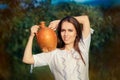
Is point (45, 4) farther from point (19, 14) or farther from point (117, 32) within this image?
point (117, 32)

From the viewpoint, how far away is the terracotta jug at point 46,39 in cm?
282

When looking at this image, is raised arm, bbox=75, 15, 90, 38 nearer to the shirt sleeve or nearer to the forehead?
the forehead

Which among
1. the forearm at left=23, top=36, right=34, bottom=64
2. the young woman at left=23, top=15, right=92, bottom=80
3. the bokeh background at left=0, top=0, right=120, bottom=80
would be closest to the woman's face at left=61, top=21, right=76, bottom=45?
the young woman at left=23, top=15, right=92, bottom=80

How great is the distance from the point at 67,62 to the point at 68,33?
203 millimetres

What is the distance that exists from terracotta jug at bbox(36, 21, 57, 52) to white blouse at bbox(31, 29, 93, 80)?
41 millimetres

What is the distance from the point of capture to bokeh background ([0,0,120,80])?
2.90 meters

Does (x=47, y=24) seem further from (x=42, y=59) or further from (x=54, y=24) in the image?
(x=42, y=59)

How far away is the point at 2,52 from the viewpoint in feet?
9.84

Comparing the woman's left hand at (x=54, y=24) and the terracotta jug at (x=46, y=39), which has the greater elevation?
the woman's left hand at (x=54, y=24)

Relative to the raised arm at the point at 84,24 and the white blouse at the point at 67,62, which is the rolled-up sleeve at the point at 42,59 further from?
the raised arm at the point at 84,24

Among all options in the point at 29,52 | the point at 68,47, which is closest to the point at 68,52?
the point at 68,47

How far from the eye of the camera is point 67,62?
2.85 meters

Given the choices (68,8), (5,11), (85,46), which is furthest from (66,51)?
(5,11)

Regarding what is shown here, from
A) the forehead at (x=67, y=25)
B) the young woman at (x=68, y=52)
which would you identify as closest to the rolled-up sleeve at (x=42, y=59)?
the young woman at (x=68, y=52)
